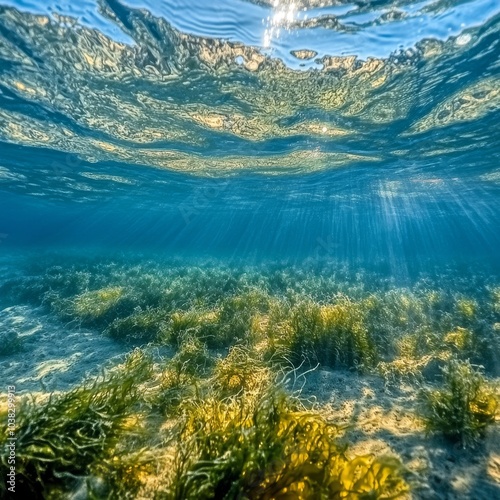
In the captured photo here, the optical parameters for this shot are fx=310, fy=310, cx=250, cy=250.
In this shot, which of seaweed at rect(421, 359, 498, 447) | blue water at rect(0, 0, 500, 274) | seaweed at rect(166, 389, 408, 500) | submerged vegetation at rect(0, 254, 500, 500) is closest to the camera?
seaweed at rect(166, 389, 408, 500)

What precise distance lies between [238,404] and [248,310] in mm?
6001

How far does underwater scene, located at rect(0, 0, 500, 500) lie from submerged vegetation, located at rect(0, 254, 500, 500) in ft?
0.11

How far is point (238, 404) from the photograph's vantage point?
4078mm

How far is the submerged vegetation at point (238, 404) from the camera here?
2.88 metres

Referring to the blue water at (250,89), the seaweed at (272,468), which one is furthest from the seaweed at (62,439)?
the blue water at (250,89)

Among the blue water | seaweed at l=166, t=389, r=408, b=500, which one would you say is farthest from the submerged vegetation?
the blue water

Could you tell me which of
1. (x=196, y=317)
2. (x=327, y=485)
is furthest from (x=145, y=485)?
(x=196, y=317)

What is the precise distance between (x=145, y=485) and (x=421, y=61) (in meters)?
12.3

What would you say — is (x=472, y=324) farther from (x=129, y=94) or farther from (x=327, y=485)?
(x=129, y=94)

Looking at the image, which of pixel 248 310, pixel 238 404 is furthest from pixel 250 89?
pixel 238 404

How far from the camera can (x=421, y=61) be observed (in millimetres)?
9648

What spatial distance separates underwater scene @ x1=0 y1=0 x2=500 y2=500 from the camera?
316 centimetres

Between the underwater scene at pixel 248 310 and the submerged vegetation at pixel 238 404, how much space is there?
1.3 inches

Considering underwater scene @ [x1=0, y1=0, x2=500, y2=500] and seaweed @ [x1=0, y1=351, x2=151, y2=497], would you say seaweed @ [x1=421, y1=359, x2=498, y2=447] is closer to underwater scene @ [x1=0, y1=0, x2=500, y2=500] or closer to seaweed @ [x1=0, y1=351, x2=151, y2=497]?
underwater scene @ [x1=0, y1=0, x2=500, y2=500]
